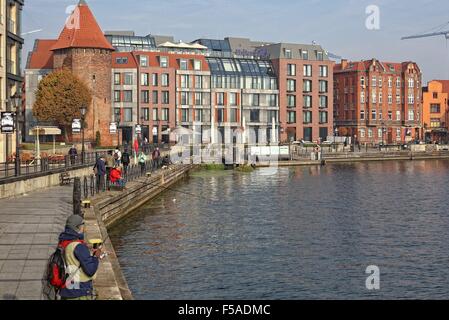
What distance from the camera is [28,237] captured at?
20922 mm

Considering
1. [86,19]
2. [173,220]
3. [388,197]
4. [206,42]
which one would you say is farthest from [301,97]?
[173,220]

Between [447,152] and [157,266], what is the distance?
10645cm

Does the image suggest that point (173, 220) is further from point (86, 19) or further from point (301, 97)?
point (301, 97)

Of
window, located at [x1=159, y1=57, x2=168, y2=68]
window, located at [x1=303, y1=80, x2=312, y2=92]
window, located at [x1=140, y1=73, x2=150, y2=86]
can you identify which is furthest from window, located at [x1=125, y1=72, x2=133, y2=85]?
window, located at [x1=303, y1=80, x2=312, y2=92]

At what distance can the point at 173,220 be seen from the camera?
35719mm

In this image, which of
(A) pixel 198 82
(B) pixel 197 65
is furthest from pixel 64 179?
(B) pixel 197 65

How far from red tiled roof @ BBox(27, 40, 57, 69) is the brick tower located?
1579cm

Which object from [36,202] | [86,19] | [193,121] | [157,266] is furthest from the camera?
[193,121]

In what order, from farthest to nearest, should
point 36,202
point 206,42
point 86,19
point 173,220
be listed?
point 206,42
point 86,19
point 173,220
point 36,202

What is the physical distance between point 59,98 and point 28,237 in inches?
2596

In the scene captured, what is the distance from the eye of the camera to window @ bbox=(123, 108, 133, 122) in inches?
4282

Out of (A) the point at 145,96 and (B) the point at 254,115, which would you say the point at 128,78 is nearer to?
(A) the point at 145,96

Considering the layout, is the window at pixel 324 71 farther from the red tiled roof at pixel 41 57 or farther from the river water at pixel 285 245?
the river water at pixel 285 245

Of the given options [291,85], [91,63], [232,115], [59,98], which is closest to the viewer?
[59,98]
